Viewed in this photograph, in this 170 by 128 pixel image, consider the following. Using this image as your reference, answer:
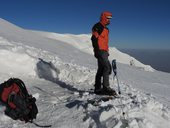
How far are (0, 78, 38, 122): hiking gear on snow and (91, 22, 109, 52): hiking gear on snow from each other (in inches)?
95.3

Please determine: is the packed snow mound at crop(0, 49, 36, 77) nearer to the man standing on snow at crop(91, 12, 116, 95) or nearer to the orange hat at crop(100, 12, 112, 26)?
the man standing on snow at crop(91, 12, 116, 95)

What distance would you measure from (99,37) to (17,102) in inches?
118

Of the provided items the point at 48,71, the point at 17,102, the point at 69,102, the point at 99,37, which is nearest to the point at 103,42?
the point at 99,37

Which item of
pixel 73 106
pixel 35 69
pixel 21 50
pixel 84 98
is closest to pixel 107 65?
pixel 84 98

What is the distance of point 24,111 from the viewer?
6.39 meters

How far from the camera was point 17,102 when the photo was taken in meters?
6.48

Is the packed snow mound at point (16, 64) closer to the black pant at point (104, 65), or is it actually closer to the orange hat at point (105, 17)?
the black pant at point (104, 65)

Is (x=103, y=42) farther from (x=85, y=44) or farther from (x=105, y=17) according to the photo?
(x=85, y=44)

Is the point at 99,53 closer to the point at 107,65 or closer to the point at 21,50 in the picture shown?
the point at 107,65

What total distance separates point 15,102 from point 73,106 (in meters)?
1.46

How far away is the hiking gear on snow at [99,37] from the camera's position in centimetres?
810

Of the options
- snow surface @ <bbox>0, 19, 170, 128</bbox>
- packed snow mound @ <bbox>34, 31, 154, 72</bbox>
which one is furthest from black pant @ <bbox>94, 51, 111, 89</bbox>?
packed snow mound @ <bbox>34, 31, 154, 72</bbox>

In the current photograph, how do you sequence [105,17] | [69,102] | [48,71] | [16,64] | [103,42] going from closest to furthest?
[69,102] → [105,17] → [103,42] → [16,64] → [48,71]

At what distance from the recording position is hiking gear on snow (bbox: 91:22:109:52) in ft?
26.6
